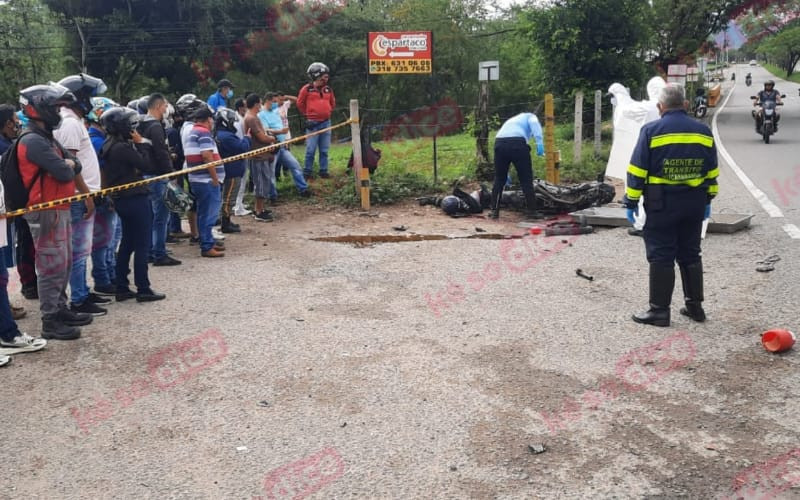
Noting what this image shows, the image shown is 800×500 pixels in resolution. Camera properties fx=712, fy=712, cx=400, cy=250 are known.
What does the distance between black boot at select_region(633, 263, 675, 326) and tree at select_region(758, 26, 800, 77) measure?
250 ft

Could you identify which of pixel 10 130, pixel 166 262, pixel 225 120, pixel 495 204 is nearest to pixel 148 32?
pixel 225 120

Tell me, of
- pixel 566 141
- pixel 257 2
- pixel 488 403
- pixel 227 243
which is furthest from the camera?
pixel 257 2

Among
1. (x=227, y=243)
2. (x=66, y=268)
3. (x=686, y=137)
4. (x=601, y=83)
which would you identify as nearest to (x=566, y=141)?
(x=601, y=83)

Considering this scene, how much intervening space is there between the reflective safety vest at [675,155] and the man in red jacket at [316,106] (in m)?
7.49

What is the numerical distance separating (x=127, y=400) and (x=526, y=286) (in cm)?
378

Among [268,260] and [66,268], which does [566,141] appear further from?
[66,268]

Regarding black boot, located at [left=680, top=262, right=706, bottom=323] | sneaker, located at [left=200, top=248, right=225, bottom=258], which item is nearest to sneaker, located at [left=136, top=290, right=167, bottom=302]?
sneaker, located at [left=200, top=248, right=225, bottom=258]

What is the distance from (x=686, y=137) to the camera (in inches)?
213

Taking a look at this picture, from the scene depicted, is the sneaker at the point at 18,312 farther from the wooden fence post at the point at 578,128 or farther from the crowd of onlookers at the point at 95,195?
the wooden fence post at the point at 578,128

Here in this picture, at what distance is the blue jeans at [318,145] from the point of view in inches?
489

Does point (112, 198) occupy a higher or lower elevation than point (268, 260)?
higher

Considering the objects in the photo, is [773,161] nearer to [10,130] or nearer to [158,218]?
[158,218]

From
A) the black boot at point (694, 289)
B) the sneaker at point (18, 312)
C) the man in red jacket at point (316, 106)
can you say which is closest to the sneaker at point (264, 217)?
the man in red jacket at point (316, 106)

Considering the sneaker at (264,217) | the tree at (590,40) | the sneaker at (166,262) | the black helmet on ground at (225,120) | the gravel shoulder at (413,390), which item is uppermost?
the tree at (590,40)
